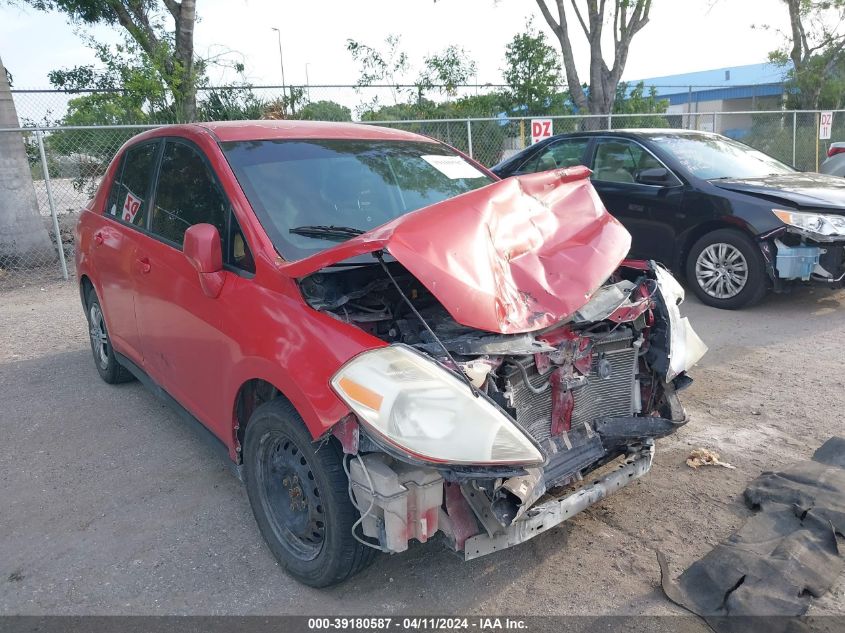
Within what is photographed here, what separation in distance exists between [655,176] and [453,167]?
3.74m

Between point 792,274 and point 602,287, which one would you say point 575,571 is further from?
point 792,274

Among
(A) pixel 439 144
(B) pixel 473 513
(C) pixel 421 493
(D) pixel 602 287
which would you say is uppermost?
(A) pixel 439 144

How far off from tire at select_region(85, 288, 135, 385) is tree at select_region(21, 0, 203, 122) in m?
6.80

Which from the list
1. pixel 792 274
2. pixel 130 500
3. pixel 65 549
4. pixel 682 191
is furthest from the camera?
pixel 682 191

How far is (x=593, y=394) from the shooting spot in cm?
316

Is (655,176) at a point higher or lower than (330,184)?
lower

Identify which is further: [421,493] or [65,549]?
[65,549]

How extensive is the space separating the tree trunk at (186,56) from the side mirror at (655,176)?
25.1 ft

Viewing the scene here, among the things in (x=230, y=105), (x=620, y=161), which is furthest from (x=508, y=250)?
(x=230, y=105)

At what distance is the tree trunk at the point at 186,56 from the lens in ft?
35.8

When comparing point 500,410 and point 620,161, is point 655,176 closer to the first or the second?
point 620,161

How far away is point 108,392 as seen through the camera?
530cm

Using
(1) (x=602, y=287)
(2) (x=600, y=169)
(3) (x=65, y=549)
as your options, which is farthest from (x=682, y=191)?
(3) (x=65, y=549)

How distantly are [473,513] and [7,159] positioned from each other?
32.0ft
